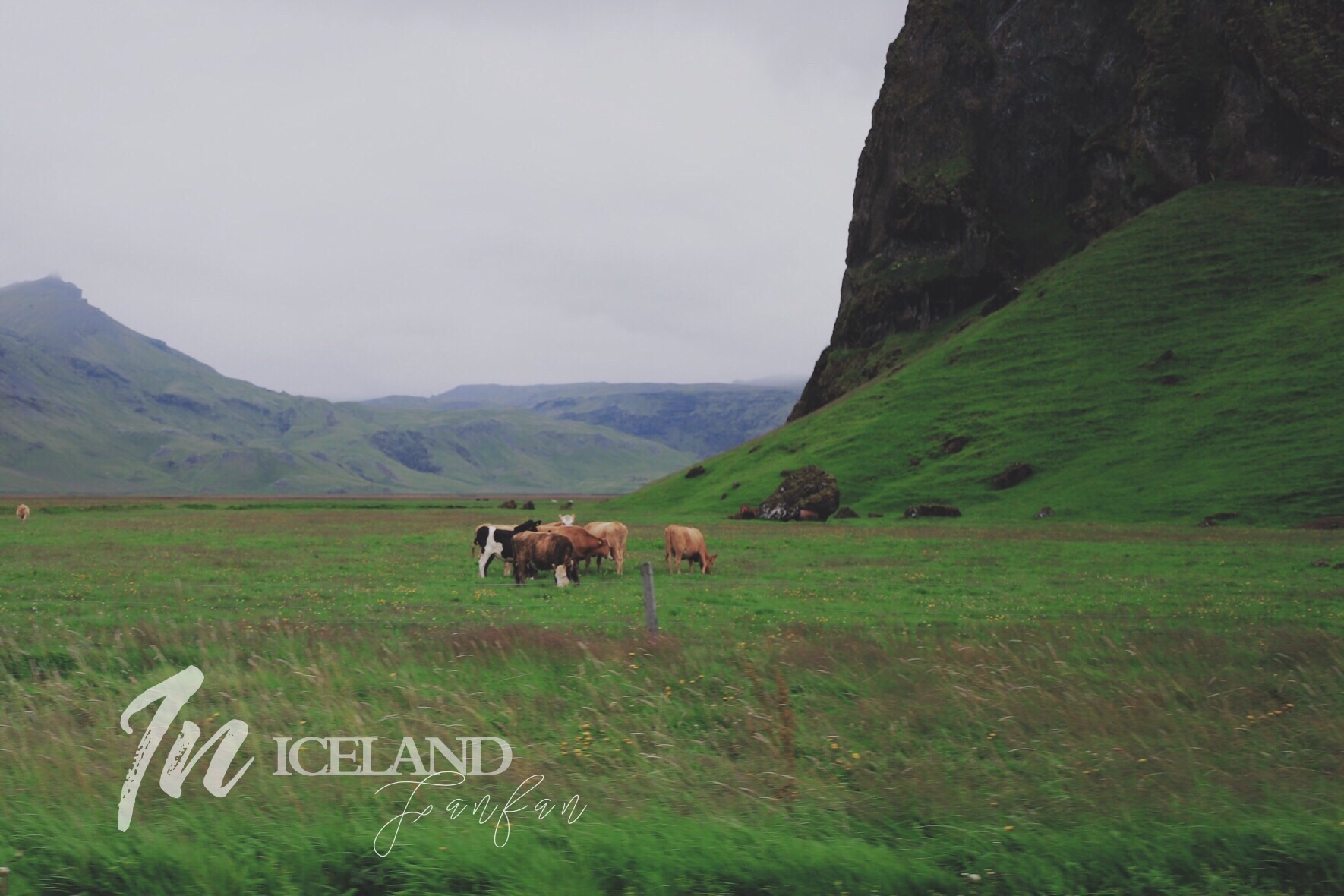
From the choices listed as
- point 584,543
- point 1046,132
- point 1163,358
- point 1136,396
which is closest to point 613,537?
point 584,543

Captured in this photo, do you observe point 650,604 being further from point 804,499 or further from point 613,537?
point 804,499

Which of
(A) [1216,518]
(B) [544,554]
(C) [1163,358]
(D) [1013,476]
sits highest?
(C) [1163,358]

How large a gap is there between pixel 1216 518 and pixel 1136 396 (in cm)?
3297

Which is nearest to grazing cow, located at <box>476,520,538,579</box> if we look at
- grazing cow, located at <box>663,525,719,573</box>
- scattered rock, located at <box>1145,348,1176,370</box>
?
grazing cow, located at <box>663,525,719,573</box>

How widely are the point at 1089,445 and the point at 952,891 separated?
3248 inches

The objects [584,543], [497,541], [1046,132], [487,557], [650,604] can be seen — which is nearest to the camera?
[650,604]

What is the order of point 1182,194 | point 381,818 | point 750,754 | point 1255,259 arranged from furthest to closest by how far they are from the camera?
point 1182,194, point 1255,259, point 750,754, point 381,818

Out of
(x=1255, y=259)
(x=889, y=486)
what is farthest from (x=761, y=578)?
(x=1255, y=259)

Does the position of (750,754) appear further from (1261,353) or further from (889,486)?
(1261,353)

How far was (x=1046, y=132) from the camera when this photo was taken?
6043 inches

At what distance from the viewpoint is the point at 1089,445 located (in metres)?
80.0

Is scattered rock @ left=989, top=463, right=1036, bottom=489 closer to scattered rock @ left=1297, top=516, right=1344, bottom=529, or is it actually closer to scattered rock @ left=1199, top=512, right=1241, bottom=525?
scattered rock @ left=1199, top=512, right=1241, bottom=525

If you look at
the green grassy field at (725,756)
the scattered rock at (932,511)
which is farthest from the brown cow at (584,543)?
the scattered rock at (932,511)

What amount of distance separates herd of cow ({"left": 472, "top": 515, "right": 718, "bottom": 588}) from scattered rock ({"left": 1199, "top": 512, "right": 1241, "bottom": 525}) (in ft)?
134
